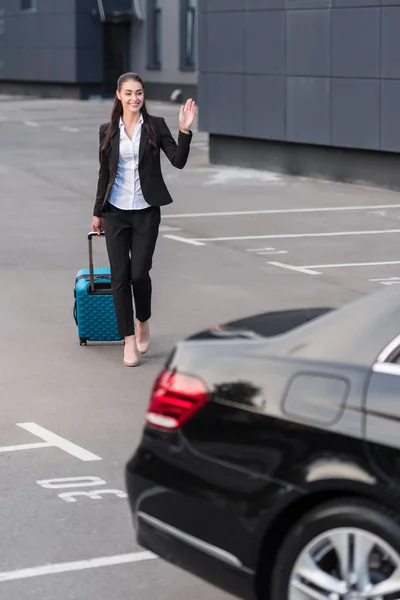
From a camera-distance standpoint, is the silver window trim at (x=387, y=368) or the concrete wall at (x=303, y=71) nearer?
the silver window trim at (x=387, y=368)

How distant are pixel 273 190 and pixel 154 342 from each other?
1159 cm

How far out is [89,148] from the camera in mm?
29016

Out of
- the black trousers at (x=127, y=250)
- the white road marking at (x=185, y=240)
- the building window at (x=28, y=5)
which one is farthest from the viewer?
the building window at (x=28, y=5)

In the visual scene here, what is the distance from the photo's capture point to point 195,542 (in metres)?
4.74

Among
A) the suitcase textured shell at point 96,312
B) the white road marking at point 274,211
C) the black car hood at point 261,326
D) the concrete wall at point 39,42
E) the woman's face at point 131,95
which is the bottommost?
the white road marking at point 274,211

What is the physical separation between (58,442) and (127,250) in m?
2.07

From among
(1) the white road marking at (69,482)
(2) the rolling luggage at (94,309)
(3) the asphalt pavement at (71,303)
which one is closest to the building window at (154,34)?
(3) the asphalt pavement at (71,303)

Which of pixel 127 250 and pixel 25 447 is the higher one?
pixel 127 250

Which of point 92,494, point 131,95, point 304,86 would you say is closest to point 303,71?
point 304,86

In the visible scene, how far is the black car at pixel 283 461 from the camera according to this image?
4379 millimetres

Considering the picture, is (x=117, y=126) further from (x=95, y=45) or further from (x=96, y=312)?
(x=95, y=45)

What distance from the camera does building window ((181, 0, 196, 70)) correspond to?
43.5 meters

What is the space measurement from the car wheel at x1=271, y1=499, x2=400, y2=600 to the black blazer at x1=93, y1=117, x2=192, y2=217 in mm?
5059

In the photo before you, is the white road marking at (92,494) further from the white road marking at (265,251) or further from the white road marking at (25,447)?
the white road marking at (265,251)
